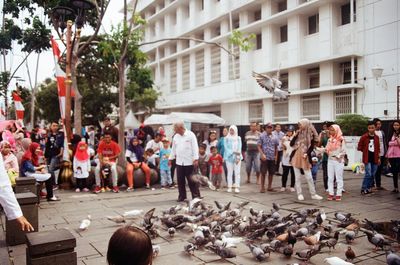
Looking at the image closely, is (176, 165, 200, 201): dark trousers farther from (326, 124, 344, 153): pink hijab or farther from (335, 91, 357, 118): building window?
(335, 91, 357, 118): building window

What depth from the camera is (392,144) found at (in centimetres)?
902

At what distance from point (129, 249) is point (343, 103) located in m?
17.8

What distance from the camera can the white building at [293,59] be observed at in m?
16.2

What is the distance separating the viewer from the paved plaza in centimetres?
470

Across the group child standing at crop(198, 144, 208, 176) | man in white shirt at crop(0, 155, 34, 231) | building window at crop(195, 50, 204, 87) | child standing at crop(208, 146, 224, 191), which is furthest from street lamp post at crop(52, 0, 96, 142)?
building window at crop(195, 50, 204, 87)

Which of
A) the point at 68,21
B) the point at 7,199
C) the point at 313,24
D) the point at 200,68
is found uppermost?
the point at 313,24

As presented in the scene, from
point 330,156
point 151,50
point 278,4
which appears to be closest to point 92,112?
point 151,50

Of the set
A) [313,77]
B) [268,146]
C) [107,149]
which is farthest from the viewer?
[313,77]

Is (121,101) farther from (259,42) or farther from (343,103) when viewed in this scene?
(259,42)

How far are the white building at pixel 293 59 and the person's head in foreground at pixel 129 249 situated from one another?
1630cm

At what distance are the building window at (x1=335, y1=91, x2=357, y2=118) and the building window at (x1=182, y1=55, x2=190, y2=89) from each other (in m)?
15.7

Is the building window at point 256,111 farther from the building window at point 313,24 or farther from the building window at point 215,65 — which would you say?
the building window at point 313,24

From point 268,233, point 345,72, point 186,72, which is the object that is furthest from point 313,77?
point 268,233

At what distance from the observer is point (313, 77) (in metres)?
20.1
